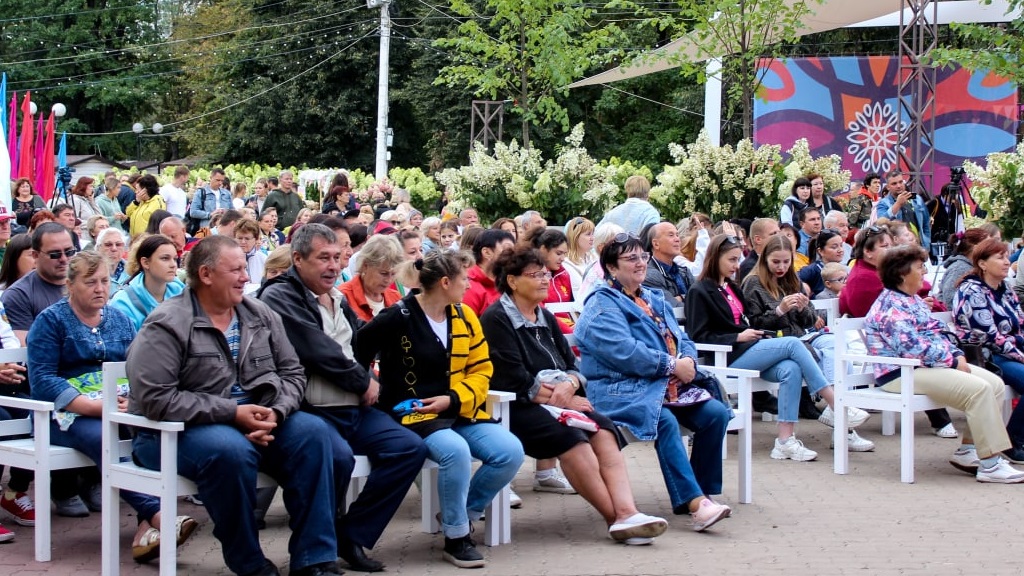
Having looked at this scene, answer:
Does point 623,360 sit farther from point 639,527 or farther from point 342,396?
point 342,396

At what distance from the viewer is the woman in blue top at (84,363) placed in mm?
5641

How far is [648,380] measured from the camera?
6559 mm

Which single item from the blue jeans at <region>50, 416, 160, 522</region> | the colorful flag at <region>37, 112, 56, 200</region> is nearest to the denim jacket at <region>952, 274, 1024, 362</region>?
the blue jeans at <region>50, 416, 160, 522</region>

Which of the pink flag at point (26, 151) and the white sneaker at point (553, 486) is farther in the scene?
the pink flag at point (26, 151)

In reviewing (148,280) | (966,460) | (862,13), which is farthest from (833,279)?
(862,13)

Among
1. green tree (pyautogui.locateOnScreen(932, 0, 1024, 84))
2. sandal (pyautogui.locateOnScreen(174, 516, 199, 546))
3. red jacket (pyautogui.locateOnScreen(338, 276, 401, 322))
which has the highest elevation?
green tree (pyautogui.locateOnScreen(932, 0, 1024, 84))

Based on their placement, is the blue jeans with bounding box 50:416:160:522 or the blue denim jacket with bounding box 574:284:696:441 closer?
the blue jeans with bounding box 50:416:160:522

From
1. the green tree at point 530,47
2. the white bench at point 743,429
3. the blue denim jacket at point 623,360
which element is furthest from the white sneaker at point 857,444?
the green tree at point 530,47

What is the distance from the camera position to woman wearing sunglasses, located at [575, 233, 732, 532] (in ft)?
21.2

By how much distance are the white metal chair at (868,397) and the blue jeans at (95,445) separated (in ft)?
14.4

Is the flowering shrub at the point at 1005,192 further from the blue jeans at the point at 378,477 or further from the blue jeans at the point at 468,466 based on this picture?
the blue jeans at the point at 378,477

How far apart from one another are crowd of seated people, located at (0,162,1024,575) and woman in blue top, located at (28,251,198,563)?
10 mm

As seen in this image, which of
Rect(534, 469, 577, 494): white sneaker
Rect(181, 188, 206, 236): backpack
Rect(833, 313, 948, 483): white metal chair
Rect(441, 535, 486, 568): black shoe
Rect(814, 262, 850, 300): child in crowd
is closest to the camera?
Rect(441, 535, 486, 568): black shoe

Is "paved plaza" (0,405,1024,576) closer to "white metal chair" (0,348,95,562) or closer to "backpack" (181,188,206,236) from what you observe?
"white metal chair" (0,348,95,562)
